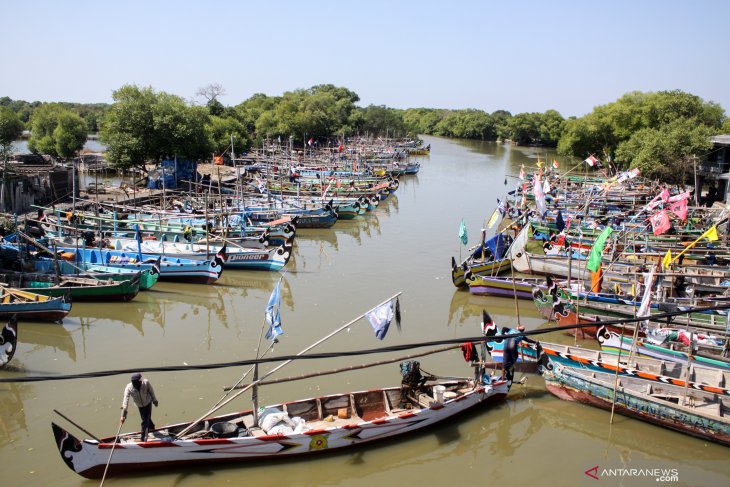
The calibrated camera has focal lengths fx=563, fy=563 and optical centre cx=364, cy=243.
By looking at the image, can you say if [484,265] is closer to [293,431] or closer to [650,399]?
[650,399]

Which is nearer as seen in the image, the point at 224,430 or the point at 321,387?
the point at 224,430

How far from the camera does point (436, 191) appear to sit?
41656 millimetres

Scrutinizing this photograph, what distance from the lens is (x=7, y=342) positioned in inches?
456

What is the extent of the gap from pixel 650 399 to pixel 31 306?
45.7 ft

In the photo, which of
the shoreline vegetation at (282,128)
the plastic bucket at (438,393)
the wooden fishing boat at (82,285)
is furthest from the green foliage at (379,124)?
the plastic bucket at (438,393)

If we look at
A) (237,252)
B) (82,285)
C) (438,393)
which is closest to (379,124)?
(237,252)

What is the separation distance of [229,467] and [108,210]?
20.1m

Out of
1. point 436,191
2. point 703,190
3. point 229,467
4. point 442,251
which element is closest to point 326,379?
point 229,467

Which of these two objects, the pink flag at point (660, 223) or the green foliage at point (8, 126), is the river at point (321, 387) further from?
the green foliage at point (8, 126)

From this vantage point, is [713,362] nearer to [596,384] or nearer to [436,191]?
[596,384]

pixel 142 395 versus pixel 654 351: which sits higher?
pixel 142 395

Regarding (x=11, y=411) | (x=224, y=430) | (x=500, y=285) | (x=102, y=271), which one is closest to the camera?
(x=224, y=430)

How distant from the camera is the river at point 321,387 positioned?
29.6ft

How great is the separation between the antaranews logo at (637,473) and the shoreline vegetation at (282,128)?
24.2 m
